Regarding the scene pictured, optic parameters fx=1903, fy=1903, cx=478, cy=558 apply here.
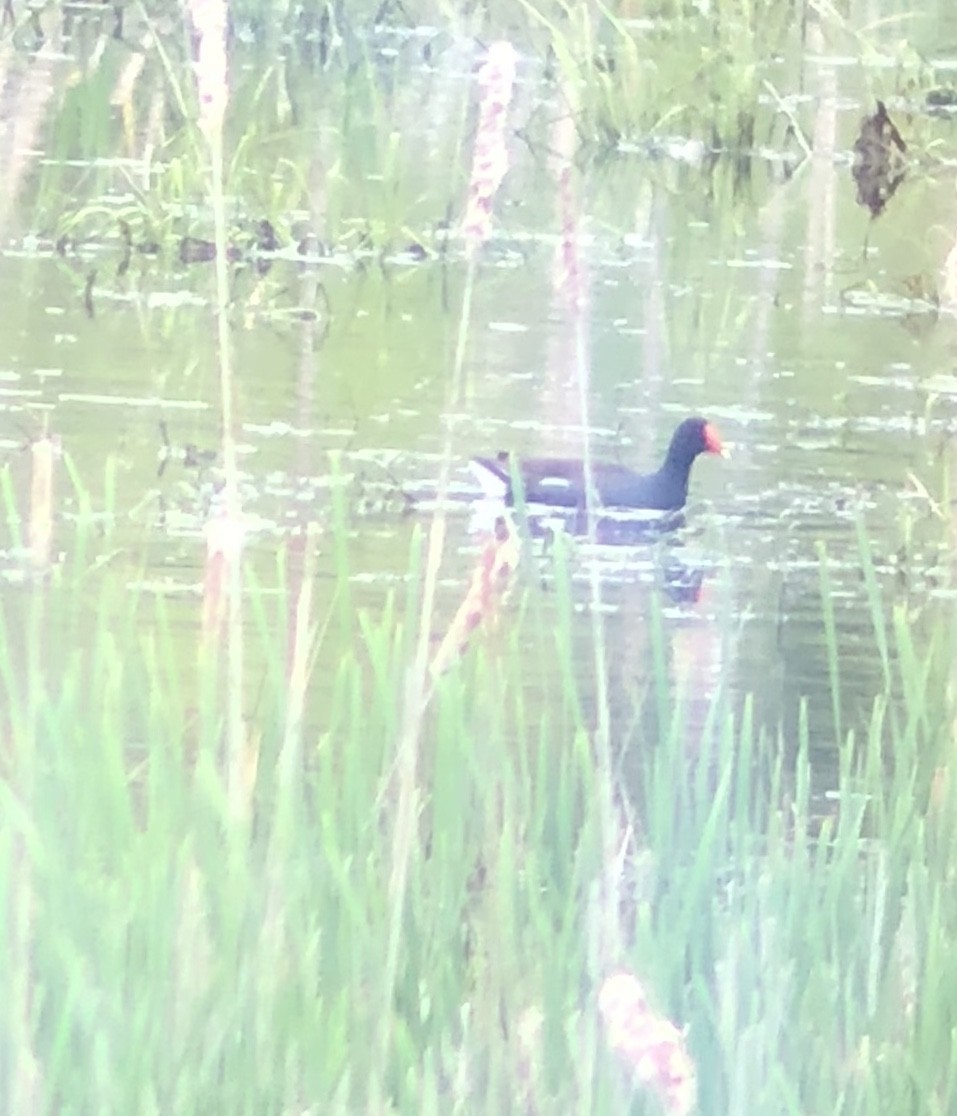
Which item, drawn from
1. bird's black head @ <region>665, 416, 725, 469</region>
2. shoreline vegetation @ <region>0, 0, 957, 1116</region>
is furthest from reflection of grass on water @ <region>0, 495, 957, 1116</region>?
bird's black head @ <region>665, 416, 725, 469</region>

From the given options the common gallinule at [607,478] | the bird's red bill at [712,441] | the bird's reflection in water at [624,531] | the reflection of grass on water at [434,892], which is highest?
the bird's red bill at [712,441]

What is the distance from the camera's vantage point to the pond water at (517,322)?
122 centimetres

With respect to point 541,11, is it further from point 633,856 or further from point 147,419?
point 633,856

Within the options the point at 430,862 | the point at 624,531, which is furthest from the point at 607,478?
the point at 430,862

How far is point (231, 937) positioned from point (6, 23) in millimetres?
682

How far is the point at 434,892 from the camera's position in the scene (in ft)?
3.60

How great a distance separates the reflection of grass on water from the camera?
3.41 feet

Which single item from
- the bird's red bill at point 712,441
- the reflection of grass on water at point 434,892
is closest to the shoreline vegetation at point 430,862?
the reflection of grass on water at point 434,892

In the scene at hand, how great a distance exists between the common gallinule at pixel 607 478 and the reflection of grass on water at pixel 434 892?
0.08 m

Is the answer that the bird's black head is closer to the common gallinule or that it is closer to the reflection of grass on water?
the common gallinule

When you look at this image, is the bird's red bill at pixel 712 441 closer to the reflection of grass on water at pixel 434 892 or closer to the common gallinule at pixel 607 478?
the common gallinule at pixel 607 478

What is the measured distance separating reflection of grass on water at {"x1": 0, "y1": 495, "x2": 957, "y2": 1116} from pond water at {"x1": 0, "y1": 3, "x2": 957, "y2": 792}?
0.05 meters

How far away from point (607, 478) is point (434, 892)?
296 millimetres

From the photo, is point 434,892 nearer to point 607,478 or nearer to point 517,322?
point 607,478
